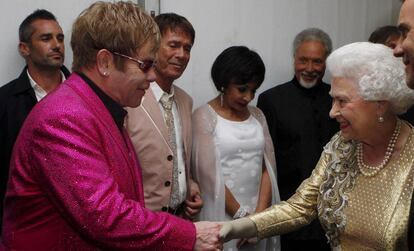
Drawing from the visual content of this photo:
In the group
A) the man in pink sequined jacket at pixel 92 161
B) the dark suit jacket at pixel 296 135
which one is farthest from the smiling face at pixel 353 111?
the dark suit jacket at pixel 296 135

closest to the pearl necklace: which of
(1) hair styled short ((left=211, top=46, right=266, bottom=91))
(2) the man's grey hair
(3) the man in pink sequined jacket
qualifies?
(3) the man in pink sequined jacket

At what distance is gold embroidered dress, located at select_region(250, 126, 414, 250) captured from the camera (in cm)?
167

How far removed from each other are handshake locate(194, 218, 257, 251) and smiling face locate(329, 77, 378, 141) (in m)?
0.48

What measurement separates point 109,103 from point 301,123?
1.70 m

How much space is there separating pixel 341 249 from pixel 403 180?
343mm

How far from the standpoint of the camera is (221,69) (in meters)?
2.63

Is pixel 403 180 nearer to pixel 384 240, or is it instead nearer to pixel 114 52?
pixel 384 240

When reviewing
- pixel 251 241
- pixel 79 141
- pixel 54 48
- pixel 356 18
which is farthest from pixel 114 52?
pixel 356 18

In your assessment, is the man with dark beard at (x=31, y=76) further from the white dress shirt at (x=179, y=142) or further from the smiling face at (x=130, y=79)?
the smiling face at (x=130, y=79)

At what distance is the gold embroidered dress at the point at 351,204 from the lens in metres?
1.67

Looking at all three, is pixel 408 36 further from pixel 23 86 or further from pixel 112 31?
pixel 23 86

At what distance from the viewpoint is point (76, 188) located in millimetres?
1273

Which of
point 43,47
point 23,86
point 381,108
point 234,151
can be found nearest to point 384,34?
point 234,151

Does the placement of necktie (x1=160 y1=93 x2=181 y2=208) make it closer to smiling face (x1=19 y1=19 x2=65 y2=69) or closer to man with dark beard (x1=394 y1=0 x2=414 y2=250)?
smiling face (x1=19 y1=19 x2=65 y2=69)
